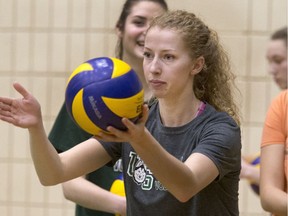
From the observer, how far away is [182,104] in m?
3.06

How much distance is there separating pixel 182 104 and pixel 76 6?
8.16 ft

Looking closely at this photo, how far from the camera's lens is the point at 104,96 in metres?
2.63

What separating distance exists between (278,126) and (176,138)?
688 mm

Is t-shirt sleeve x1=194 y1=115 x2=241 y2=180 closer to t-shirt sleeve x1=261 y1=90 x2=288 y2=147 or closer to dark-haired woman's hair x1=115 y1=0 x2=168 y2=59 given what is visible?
t-shirt sleeve x1=261 y1=90 x2=288 y2=147

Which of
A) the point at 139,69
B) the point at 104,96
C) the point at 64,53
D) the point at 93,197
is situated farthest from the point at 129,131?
the point at 64,53

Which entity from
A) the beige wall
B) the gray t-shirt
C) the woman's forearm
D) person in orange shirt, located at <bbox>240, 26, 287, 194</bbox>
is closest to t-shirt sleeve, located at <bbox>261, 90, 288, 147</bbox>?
person in orange shirt, located at <bbox>240, 26, 287, 194</bbox>

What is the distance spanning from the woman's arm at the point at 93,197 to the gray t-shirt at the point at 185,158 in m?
0.40

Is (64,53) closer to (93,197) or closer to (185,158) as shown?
(93,197)

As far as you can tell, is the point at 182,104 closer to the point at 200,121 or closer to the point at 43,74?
the point at 200,121

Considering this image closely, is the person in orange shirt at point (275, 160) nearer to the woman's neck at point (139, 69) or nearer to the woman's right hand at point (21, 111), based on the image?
the woman's neck at point (139, 69)

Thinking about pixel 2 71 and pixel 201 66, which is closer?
pixel 201 66

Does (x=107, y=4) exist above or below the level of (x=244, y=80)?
above

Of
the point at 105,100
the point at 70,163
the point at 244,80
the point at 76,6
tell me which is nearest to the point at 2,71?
the point at 76,6

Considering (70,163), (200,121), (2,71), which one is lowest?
(2,71)
